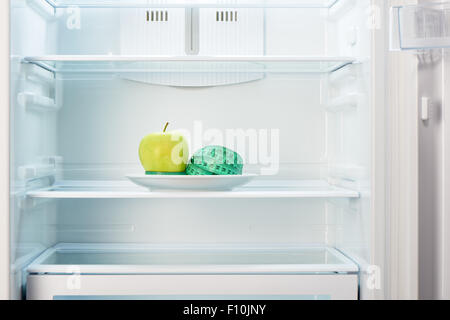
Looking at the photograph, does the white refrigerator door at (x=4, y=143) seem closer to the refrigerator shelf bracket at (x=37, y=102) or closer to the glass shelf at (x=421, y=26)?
Result: the refrigerator shelf bracket at (x=37, y=102)

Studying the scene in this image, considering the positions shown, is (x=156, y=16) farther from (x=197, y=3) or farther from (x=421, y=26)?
(x=421, y=26)

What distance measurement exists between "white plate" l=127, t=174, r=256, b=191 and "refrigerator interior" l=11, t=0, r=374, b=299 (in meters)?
0.11

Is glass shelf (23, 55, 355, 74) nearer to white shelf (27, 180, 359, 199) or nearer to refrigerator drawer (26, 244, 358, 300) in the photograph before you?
white shelf (27, 180, 359, 199)

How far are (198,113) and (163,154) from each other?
21cm

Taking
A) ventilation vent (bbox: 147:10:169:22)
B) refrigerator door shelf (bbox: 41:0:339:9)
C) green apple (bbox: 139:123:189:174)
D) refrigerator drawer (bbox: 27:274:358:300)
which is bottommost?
refrigerator drawer (bbox: 27:274:358:300)

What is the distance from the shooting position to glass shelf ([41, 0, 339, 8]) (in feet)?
4.23

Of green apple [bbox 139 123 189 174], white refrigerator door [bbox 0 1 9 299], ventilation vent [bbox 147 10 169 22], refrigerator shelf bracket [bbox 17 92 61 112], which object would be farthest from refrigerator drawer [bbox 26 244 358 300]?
ventilation vent [bbox 147 10 169 22]

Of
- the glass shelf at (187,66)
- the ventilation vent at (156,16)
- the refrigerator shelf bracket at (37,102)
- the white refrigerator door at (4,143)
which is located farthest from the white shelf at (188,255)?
the ventilation vent at (156,16)

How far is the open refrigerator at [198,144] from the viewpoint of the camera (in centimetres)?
107

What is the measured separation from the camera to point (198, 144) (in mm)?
1249

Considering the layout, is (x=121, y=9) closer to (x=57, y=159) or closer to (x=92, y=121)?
(x=92, y=121)

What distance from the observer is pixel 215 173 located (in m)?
1.15

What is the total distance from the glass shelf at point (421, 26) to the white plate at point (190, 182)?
459 millimetres

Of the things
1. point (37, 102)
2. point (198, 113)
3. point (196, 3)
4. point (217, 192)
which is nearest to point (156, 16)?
point (196, 3)
